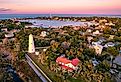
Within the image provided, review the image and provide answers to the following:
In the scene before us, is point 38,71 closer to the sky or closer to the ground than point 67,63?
closer to the ground

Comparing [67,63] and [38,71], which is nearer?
[38,71]

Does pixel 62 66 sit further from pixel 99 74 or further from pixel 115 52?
pixel 115 52

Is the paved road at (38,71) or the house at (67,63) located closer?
the paved road at (38,71)

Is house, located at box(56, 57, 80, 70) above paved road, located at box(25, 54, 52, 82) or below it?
above

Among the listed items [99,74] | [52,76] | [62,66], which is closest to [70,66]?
[62,66]

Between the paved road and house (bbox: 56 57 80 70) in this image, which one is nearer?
the paved road

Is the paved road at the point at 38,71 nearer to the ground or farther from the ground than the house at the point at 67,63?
nearer to the ground

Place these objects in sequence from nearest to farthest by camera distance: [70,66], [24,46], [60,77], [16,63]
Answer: [60,77] < [70,66] < [16,63] < [24,46]

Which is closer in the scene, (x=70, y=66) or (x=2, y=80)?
(x=2, y=80)
